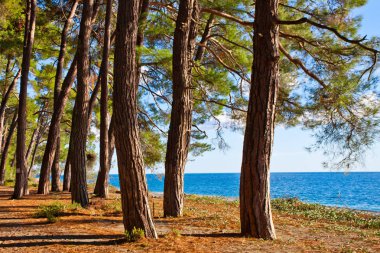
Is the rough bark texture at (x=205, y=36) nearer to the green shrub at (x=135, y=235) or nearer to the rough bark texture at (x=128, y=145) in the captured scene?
the rough bark texture at (x=128, y=145)

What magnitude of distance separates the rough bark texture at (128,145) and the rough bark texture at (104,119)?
625cm

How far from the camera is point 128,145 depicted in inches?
229

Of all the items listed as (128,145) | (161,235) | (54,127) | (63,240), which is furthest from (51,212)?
(54,127)

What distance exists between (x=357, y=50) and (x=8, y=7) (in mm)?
12352

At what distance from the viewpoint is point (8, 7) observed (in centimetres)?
1484

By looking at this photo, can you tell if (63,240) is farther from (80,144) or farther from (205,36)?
(205,36)

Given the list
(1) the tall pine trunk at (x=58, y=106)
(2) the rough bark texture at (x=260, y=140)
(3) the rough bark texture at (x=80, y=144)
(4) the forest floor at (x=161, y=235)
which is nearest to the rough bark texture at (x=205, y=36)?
(3) the rough bark texture at (x=80, y=144)

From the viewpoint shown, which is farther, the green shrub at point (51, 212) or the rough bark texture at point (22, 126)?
the rough bark texture at point (22, 126)

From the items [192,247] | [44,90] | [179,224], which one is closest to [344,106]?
[179,224]

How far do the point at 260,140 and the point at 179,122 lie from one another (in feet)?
9.44

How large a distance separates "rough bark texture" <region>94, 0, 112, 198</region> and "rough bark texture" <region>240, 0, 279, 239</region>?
21.5 ft

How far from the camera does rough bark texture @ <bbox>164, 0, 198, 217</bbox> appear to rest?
887 cm

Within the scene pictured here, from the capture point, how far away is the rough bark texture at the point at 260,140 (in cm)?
641

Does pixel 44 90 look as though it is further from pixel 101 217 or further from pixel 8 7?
pixel 101 217
